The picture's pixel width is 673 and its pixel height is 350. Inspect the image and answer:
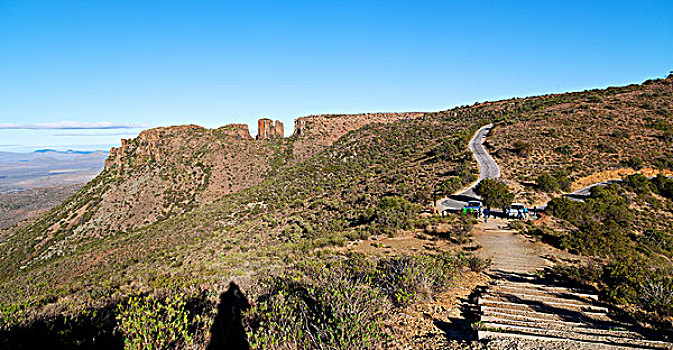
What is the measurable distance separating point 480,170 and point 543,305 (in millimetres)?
26251

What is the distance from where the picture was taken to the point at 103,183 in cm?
4584

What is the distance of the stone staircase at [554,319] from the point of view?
502cm

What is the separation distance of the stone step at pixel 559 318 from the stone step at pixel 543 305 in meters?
0.33

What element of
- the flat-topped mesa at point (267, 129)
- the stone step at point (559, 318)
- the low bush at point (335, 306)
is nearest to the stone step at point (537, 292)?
the stone step at point (559, 318)

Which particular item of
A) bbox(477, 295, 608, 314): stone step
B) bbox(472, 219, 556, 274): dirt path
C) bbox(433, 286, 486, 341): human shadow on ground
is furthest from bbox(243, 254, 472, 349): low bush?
bbox(472, 219, 556, 274): dirt path

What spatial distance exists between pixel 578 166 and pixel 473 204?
53.6 feet

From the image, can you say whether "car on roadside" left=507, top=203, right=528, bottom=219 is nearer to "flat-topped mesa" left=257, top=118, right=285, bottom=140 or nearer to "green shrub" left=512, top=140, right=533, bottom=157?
"green shrub" left=512, top=140, right=533, bottom=157

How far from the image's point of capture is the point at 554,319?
610 cm

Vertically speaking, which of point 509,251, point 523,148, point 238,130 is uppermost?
point 238,130

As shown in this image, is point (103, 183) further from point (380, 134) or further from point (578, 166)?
point (578, 166)

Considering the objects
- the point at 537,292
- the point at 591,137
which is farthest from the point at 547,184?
the point at 537,292

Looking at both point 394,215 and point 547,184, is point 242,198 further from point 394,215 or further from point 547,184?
point 547,184

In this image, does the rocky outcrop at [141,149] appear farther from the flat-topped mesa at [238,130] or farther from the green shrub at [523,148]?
the green shrub at [523,148]

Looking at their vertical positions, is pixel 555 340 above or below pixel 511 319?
above
